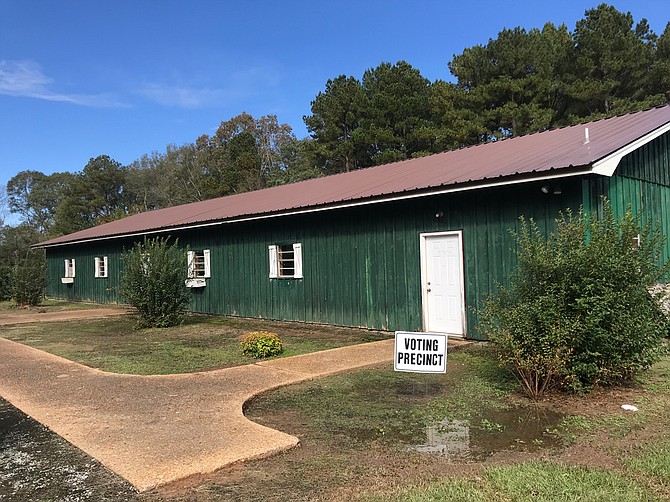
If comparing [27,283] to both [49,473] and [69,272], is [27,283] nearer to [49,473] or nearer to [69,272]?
[69,272]

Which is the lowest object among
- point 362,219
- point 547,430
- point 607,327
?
point 547,430

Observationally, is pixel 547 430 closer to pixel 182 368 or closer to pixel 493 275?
pixel 493 275

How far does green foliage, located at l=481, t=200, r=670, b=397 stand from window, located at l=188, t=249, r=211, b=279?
11.7 metres

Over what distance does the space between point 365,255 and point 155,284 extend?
16.4 feet

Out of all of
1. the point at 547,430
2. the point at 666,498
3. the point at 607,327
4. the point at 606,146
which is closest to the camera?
the point at 666,498

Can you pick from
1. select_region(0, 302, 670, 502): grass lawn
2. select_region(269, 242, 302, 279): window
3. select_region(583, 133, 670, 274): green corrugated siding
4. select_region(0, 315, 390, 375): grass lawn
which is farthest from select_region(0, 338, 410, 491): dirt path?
select_region(269, 242, 302, 279): window

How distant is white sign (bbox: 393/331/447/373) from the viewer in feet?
17.4

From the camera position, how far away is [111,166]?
64.6 meters

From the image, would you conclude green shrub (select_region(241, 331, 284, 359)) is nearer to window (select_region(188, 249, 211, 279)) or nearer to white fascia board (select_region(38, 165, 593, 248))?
white fascia board (select_region(38, 165, 593, 248))

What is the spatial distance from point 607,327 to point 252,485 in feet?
12.3

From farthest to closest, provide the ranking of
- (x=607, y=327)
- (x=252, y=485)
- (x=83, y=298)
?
(x=83, y=298) → (x=607, y=327) → (x=252, y=485)

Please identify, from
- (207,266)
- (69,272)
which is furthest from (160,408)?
(69,272)

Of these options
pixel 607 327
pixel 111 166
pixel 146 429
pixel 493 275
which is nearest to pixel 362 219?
pixel 493 275

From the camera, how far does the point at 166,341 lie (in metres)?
10.8
